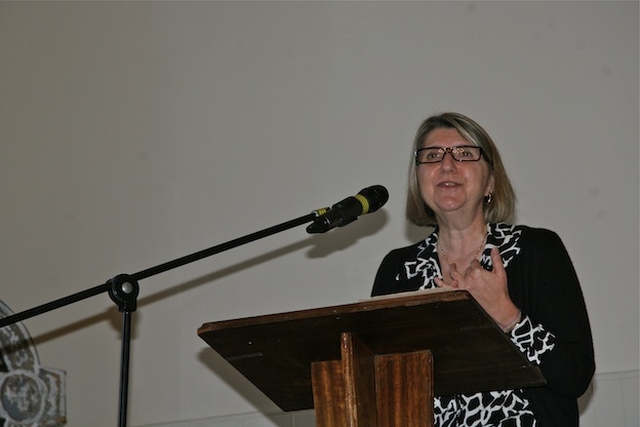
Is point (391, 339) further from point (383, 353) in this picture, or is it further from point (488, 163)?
point (488, 163)

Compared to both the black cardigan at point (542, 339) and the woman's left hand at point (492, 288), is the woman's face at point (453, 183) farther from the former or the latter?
the woman's left hand at point (492, 288)

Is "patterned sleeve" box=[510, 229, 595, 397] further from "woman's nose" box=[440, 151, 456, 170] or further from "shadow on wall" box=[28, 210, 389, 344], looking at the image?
"shadow on wall" box=[28, 210, 389, 344]

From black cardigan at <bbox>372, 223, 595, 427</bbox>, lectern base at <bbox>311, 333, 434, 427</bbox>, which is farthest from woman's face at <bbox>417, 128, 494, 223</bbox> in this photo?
lectern base at <bbox>311, 333, 434, 427</bbox>

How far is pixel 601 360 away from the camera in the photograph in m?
4.07

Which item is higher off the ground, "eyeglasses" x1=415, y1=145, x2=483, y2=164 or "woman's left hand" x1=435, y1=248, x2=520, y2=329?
"eyeglasses" x1=415, y1=145, x2=483, y2=164

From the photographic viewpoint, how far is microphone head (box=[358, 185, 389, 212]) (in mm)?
2943

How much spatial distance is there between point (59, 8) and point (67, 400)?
207 cm

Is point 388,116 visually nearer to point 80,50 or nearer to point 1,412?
point 80,50

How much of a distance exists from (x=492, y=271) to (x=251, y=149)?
7.34 feet

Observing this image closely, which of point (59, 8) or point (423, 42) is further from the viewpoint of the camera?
point (59, 8)

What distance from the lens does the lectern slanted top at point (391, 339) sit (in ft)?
7.25

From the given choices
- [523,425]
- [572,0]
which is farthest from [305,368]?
[572,0]

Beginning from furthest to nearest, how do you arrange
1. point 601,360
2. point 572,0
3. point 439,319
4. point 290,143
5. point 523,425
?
point 290,143
point 572,0
point 601,360
point 523,425
point 439,319

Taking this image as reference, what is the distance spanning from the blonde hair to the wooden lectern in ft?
3.08
